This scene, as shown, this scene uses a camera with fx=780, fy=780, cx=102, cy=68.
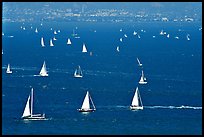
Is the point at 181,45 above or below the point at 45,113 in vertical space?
above

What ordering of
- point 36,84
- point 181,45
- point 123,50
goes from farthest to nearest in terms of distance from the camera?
point 181,45, point 123,50, point 36,84

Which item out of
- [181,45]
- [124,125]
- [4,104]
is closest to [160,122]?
[124,125]

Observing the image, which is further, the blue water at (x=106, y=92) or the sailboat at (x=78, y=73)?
the sailboat at (x=78, y=73)

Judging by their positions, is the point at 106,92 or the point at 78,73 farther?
the point at 78,73

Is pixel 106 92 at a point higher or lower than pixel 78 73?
lower

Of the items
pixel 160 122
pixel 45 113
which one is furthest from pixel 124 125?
pixel 45 113

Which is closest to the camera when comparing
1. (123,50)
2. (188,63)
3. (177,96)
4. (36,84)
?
(177,96)

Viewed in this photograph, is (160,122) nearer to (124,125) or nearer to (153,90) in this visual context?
(124,125)

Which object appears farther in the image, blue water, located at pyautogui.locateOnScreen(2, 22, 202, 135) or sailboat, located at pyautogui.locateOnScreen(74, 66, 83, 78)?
sailboat, located at pyautogui.locateOnScreen(74, 66, 83, 78)

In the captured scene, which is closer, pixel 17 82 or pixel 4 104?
pixel 4 104
